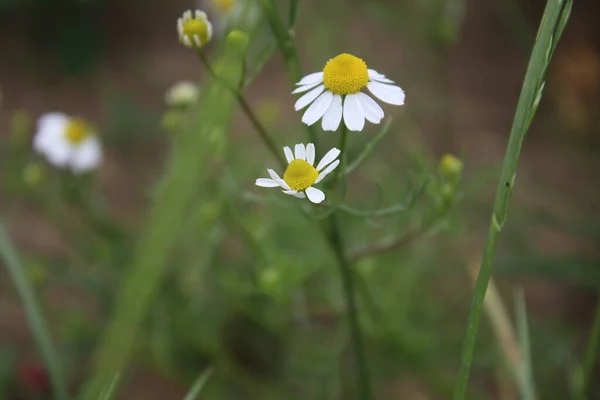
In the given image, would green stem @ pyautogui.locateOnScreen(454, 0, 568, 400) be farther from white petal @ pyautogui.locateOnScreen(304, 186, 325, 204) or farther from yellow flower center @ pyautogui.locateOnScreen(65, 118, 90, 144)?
yellow flower center @ pyautogui.locateOnScreen(65, 118, 90, 144)

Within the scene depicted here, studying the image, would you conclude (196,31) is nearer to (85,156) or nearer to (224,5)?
(85,156)

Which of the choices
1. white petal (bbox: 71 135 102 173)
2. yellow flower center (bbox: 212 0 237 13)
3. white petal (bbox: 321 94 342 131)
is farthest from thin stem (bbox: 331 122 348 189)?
yellow flower center (bbox: 212 0 237 13)

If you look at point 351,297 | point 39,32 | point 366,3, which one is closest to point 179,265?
point 351,297

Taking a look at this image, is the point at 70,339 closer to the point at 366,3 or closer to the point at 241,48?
the point at 241,48

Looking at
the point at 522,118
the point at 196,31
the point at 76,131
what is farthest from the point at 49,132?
the point at 522,118

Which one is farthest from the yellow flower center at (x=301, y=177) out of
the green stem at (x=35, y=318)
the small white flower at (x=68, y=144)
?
the small white flower at (x=68, y=144)

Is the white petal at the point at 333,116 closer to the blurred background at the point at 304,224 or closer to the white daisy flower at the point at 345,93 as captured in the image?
the white daisy flower at the point at 345,93

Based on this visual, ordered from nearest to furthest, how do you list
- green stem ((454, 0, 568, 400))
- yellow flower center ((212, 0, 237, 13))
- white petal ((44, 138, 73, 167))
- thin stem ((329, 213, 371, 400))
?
green stem ((454, 0, 568, 400))
thin stem ((329, 213, 371, 400))
white petal ((44, 138, 73, 167))
yellow flower center ((212, 0, 237, 13))
